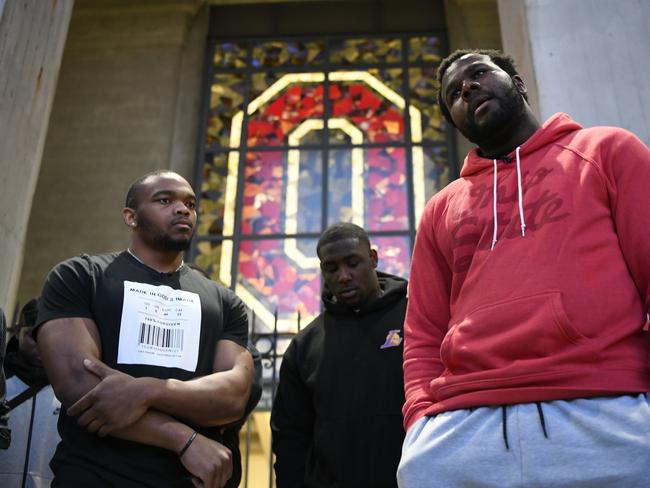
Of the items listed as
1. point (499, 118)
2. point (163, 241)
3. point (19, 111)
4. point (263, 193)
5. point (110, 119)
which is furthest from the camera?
point (110, 119)

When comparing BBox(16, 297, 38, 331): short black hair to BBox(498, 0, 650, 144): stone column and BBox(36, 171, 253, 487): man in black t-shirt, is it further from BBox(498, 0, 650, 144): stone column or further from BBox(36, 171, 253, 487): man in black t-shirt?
BBox(498, 0, 650, 144): stone column

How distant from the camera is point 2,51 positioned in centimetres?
412

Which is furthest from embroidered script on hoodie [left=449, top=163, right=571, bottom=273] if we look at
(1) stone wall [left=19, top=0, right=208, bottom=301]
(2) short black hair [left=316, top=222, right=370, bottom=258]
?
(1) stone wall [left=19, top=0, right=208, bottom=301]

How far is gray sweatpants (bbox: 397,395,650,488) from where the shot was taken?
1.43 metres

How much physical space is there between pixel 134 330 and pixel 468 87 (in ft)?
4.24

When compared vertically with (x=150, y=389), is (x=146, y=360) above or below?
above

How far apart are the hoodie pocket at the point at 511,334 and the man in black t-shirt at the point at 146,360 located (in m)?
0.93

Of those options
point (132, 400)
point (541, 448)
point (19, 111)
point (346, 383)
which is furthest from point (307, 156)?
point (541, 448)

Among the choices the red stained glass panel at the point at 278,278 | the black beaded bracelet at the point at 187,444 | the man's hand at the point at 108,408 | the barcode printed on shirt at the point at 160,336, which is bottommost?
the black beaded bracelet at the point at 187,444

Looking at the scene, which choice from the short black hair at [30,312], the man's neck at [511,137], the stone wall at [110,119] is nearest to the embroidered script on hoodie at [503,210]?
the man's neck at [511,137]

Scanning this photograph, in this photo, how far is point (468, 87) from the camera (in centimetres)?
196

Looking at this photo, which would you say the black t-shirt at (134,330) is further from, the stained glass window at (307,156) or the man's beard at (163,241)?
the stained glass window at (307,156)

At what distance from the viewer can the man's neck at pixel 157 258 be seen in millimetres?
2652

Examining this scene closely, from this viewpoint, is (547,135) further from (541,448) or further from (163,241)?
(163,241)
